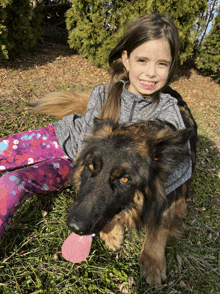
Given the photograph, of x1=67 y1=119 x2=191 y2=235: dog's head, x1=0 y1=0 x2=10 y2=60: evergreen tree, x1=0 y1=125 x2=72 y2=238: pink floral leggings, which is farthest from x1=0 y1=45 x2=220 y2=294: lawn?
x1=0 y1=0 x2=10 y2=60: evergreen tree

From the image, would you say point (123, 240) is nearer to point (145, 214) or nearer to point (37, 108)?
point (145, 214)

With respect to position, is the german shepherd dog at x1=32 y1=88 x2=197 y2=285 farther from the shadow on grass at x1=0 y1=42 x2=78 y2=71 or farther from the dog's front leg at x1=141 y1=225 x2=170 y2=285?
the shadow on grass at x1=0 y1=42 x2=78 y2=71

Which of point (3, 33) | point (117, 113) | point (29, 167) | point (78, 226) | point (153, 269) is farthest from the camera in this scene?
point (3, 33)

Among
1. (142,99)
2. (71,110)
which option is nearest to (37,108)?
(71,110)

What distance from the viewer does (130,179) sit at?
1.68 metres

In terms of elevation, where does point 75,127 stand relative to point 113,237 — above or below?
above

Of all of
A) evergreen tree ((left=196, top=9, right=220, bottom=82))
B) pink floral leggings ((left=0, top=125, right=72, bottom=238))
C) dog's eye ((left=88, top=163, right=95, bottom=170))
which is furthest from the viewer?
evergreen tree ((left=196, top=9, right=220, bottom=82))

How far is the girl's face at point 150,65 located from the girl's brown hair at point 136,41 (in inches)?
2.6

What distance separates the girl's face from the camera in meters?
2.23

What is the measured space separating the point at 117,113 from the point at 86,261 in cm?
162

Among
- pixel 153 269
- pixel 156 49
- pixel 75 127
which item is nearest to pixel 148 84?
pixel 156 49

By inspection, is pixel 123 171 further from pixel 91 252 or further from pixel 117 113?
pixel 91 252

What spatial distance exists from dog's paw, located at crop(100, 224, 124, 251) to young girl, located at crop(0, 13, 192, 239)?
2.55 ft

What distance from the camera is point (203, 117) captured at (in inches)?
247
